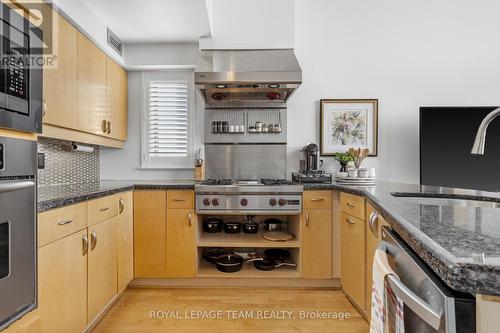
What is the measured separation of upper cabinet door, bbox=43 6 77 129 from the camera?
1.76 m

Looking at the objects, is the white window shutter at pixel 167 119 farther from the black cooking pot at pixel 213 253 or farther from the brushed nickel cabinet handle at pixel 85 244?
the brushed nickel cabinet handle at pixel 85 244

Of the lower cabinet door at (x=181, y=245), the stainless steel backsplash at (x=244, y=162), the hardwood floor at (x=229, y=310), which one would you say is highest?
the stainless steel backsplash at (x=244, y=162)

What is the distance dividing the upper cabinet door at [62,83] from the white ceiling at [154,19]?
16.3 inches

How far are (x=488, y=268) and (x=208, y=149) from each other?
2663mm

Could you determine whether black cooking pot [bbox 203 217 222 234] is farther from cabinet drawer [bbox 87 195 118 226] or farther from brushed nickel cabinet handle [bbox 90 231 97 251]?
brushed nickel cabinet handle [bbox 90 231 97 251]

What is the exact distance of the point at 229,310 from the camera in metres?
2.13

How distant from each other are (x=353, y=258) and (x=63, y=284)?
188 cm

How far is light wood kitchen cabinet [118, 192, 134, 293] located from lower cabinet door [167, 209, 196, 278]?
310 mm

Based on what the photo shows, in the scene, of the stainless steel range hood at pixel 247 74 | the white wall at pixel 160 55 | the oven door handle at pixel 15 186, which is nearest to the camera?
the oven door handle at pixel 15 186

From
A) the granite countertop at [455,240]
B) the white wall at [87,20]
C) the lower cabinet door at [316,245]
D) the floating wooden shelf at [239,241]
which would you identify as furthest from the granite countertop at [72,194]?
the white wall at [87,20]

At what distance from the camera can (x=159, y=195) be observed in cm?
245

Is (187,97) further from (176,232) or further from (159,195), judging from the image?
(176,232)

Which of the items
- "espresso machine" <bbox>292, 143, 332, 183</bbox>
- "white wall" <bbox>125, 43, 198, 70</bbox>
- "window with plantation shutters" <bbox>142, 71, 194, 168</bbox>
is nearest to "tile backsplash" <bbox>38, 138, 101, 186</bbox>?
"window with plantation shutters" <bbox>142, 71, 194, 168</bbox>

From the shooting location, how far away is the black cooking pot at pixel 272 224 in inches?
110
